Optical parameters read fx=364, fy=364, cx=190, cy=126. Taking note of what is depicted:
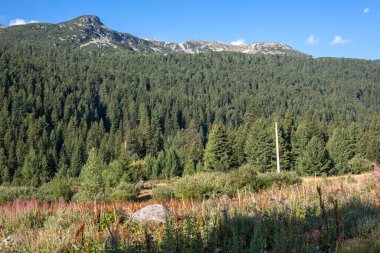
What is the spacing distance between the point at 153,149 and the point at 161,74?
108860 millimetres

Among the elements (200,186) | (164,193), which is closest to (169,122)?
(164,193)

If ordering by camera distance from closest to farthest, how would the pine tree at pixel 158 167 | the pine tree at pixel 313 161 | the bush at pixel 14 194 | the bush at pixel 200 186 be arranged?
the bush at pixel 200 186, the bush at pixel 14 194, the pine tree at pixel 313 161, the pine tree at pixel 158 167

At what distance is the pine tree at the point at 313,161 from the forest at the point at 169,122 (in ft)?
0.42

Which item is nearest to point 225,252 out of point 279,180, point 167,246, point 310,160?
point 167,246

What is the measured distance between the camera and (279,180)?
1675 cm

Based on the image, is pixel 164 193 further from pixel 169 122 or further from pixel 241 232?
pixel 169 122

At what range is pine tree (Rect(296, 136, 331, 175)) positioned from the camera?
143 feet

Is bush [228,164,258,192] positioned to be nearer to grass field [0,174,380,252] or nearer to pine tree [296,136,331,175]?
grass field [0,174,380,252]

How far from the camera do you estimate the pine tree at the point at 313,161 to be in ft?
143

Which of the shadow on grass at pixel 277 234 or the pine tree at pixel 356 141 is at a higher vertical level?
the shadow on grass at pixel 277 234

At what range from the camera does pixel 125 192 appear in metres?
19.4

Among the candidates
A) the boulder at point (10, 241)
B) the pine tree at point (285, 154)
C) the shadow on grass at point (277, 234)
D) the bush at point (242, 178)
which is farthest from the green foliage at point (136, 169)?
the shadow on grass at point (277, 234)

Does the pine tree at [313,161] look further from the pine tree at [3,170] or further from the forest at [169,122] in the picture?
the pine tree at [3,170]

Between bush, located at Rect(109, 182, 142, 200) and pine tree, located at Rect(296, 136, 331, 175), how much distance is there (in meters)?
28.1
